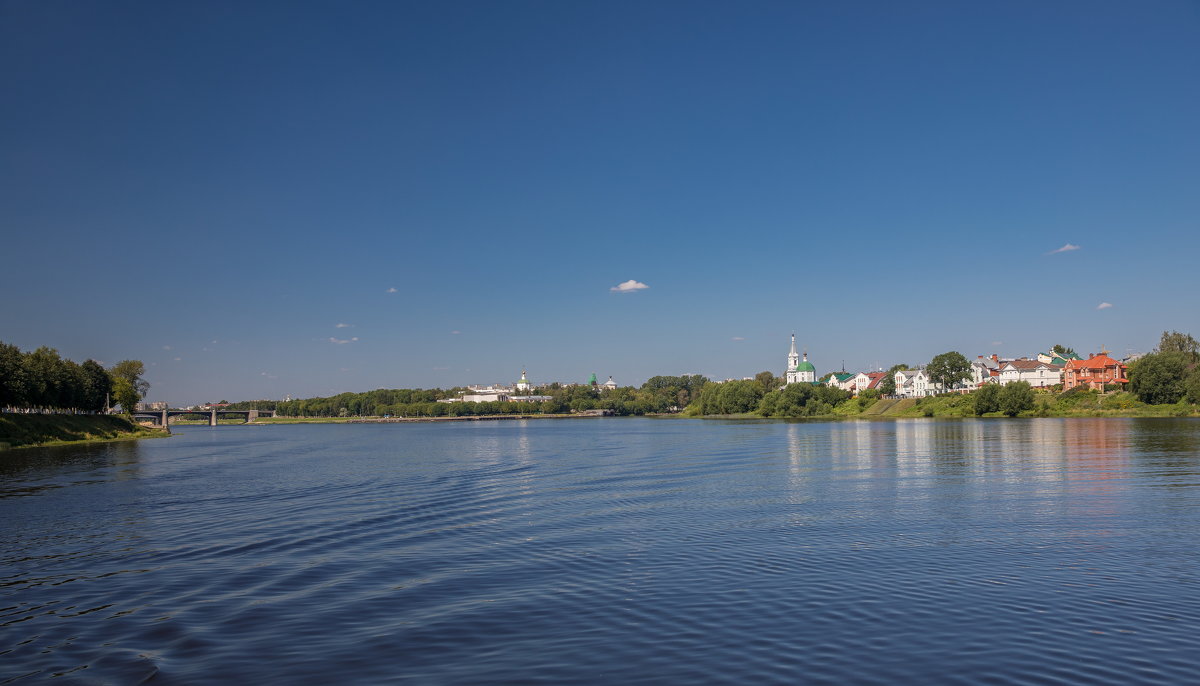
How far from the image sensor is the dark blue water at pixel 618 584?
9844 millimetres

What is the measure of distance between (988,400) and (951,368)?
35373 mm

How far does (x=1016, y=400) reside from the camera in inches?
4205

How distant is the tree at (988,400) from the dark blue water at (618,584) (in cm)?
8766

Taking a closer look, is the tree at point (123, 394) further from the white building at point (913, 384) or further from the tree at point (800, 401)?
the white building at point (913, 384)

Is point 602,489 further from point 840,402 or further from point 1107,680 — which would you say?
point 840,402

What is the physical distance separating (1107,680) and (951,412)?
122608 millimetres

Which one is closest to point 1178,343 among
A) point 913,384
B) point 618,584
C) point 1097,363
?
point 1097,363

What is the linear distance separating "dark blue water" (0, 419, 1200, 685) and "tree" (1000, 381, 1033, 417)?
84.5 m

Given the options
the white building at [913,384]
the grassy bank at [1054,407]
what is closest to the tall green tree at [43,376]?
the grassy bank at [1054,407]

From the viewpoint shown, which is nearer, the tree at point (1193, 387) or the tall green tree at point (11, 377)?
the tall green tree at point (11, 377)

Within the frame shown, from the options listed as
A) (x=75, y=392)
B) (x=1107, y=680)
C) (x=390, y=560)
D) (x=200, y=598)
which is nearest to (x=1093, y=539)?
(x=1107, y=680)

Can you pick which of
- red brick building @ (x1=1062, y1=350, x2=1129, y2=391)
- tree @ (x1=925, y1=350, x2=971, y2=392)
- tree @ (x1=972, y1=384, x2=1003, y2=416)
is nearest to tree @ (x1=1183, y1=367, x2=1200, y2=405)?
tree @ (x1=972, y1=384, x2=1003, y2=416)

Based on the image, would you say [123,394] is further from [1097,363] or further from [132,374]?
[1097,363]

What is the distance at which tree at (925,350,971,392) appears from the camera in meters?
144
